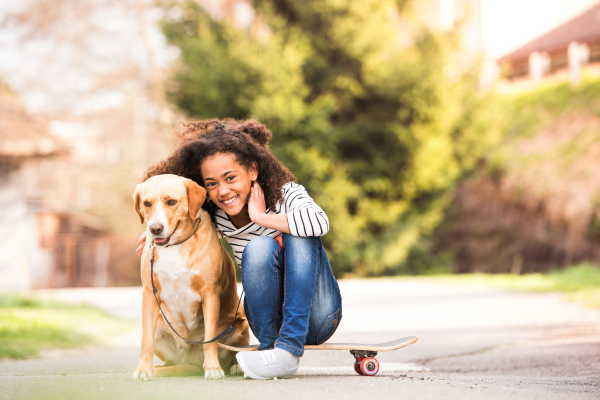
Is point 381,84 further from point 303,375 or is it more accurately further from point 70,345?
point 303,375

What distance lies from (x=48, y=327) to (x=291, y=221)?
138 inches

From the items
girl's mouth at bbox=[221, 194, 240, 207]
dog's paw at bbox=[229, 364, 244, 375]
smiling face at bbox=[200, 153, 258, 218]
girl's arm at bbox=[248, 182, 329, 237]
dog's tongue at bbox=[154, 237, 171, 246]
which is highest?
smiling face at bbox=[200, 153, 258, 218]

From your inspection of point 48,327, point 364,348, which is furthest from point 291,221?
point 48,327

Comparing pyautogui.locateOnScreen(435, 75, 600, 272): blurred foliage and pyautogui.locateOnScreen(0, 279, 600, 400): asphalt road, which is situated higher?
pyautogui.locateOnScreen(435, 75, 600, 272): blurred foliage

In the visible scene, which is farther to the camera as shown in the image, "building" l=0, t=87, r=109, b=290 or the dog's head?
"building" l=0, t=87, r=109, b=290

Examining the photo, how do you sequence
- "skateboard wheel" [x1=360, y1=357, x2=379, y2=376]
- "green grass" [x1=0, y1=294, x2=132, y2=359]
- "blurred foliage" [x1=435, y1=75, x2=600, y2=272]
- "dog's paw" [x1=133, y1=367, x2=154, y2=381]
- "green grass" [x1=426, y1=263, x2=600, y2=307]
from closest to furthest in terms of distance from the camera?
"dog's paw" [x1=133, y1=367, x2=154, y2=381], "skateboard wheel" [x1=360, y1=357, x2=379, y2=376], "green grass" [x1=0, y1=294, x2=132, y2=359], "green grass" [x1=426, y1=263, x2=600, y2=307], "blurred foliage" [x1=435, y1=75, x2=600, y2=272]

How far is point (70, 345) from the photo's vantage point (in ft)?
15.7

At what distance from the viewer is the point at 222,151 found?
288 cm

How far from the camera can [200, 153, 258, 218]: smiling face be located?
286 centimetres

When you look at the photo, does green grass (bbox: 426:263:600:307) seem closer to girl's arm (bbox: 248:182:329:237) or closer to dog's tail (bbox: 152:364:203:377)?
girl's arm (bbox: 248:182:329:237)

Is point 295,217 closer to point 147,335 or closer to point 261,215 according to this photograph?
point 261,215

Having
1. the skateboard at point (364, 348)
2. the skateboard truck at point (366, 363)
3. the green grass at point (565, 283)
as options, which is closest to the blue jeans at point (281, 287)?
the skateboard at point (364, 348)

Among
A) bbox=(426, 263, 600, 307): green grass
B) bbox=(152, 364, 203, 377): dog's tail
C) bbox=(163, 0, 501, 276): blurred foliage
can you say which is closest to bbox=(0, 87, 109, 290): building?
bbox=(163, 0, 501, 276): blurred foliage

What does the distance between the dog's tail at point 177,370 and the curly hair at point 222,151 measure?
2.65 feet
